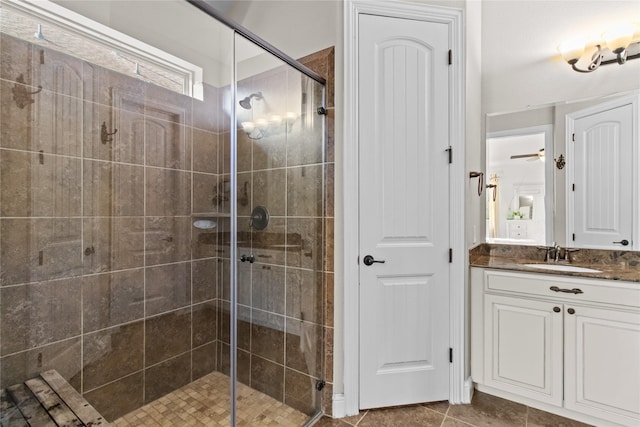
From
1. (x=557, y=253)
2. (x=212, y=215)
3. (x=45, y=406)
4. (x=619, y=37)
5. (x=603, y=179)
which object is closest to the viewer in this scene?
(x=45, y=406)

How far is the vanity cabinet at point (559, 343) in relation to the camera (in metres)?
1.68

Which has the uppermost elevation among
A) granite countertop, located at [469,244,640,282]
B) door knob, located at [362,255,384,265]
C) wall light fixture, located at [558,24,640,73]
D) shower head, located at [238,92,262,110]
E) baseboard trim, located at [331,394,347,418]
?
wall light fixture, located at [558,24,640,73]

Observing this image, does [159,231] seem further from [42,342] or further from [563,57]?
[563,57]

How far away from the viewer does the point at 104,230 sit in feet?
5.52

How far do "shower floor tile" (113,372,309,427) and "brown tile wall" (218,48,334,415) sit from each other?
2.3 inches

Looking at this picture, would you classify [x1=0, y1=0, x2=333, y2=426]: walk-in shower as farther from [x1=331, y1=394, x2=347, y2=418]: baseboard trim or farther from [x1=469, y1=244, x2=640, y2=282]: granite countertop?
[x1=469, y1=244, x2=640, y2=282]: granite countertop

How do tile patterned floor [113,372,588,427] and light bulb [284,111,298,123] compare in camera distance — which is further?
light bulb [284,111,298,123]

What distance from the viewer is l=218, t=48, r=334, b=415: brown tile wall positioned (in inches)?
68.2

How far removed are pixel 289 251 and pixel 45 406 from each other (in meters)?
1.31

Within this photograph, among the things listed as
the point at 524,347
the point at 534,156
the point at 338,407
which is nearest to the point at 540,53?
the point at 534,156

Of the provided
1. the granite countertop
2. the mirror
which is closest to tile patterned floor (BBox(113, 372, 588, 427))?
the granite countertop

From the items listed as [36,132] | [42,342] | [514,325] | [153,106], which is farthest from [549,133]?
[42,342]

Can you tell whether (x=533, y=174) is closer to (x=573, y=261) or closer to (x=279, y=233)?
(x=573, y=261)

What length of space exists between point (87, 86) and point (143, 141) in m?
0.35
